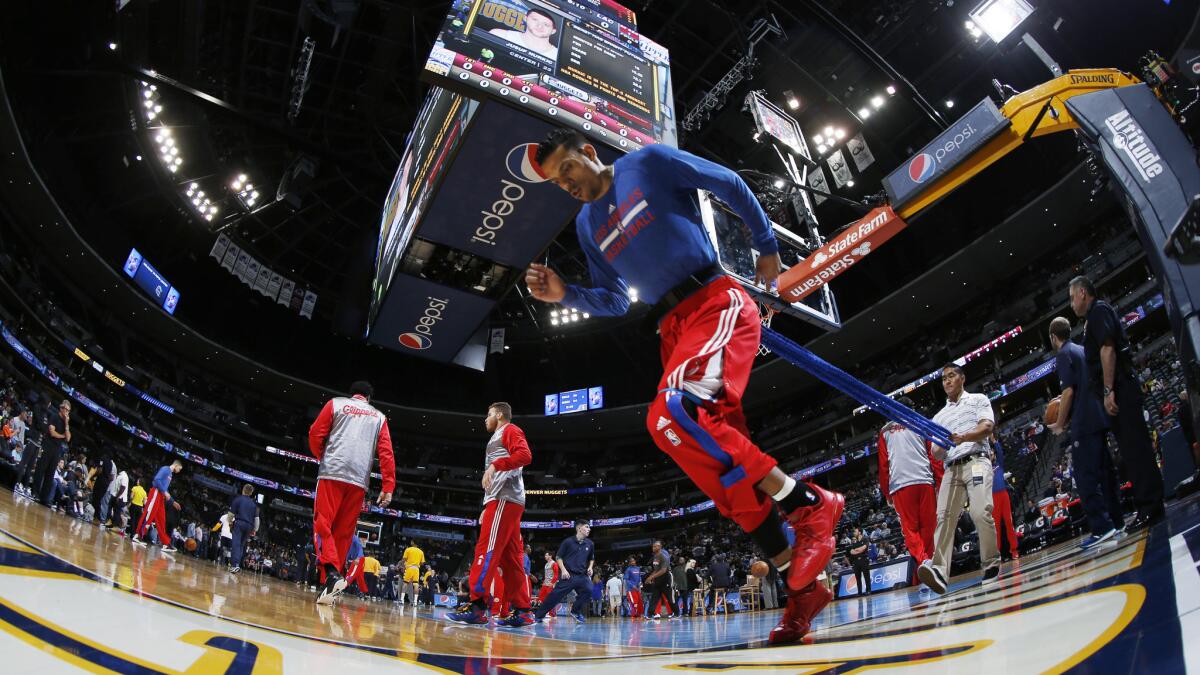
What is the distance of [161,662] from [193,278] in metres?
27.1

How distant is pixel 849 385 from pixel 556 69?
482 cm

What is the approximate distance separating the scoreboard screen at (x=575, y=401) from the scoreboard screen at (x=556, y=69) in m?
21.1

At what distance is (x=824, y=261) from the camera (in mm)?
8344

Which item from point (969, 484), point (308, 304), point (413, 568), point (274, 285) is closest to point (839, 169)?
point (969, 484)

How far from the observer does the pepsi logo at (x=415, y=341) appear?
44.9 feet

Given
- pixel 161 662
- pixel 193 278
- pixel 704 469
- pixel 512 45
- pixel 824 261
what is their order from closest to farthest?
pixel 161 662
pixel 704 469
pixel 512 45
pixel 824 261
pixel 193 278

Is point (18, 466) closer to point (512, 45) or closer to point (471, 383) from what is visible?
point (512, 45)

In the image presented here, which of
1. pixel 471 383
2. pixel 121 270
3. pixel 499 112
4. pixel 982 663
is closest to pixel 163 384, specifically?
pixel 121 270

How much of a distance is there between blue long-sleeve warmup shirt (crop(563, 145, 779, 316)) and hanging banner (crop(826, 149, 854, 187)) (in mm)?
15707

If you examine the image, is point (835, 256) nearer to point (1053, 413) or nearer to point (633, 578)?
point (1053, 413)

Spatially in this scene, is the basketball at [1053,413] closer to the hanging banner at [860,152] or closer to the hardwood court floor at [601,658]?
the hardwood court floor at [601,658]

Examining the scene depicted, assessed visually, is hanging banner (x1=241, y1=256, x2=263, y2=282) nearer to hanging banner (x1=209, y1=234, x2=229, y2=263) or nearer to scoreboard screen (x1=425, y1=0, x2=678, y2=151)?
hanging banner (x1=209, y1=234, x2=229, y2=263)

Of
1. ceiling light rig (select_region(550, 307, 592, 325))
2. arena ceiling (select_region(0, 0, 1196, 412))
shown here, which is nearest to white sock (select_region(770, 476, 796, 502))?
arena ceiling (select_region(0, 0, 1196, 412))

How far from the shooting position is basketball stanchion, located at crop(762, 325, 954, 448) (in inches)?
122
